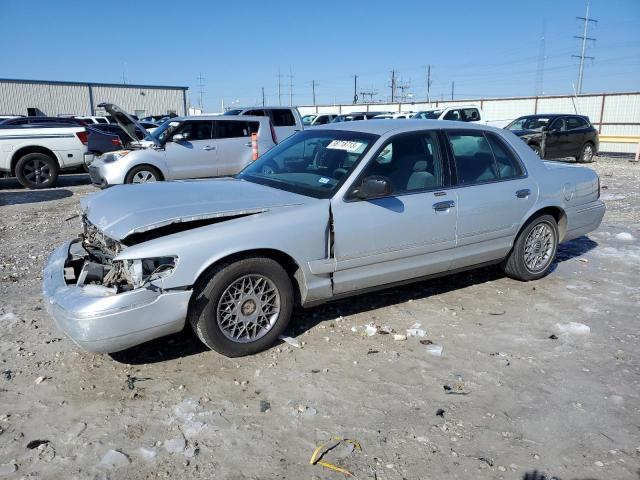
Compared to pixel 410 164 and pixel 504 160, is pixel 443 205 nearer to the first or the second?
pixel 410 164

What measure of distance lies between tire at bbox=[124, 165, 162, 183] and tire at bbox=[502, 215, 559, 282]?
7.49 m

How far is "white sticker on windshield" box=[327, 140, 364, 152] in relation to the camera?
171 inches

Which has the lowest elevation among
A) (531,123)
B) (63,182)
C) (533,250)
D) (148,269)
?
(63,182)

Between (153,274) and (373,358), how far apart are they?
5.55ft

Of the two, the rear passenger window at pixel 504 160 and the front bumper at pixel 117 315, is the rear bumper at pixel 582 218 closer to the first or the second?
the rear passenger window at pixel 504 160

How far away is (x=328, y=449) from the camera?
284 centimetres

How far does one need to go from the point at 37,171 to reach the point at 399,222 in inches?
425

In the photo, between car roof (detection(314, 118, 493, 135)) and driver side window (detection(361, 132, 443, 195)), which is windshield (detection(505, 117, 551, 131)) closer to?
car roof (detection(314, 118, 493, 135))

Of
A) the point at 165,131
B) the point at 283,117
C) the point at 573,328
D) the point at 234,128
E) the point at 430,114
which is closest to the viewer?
the point at 573,328

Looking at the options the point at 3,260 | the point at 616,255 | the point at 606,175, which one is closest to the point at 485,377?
the point at 616,255

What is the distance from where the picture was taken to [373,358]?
12.7 feet

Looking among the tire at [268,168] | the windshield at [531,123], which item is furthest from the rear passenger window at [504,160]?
the windshield at [531,123]

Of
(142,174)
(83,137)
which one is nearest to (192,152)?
(142,174)

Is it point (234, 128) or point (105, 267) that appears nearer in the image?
point (105, 267)
